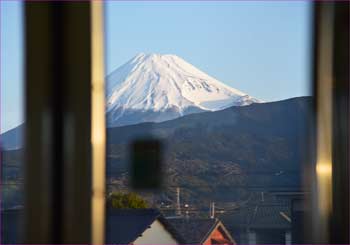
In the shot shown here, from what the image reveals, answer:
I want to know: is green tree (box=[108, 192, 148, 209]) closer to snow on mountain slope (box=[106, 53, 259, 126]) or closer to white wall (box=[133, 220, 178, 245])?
Answer: white wall (box=[133, 220, 178, 245])

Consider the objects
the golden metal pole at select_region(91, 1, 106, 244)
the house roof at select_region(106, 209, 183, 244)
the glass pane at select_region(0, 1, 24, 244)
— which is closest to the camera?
the golden metal pole at select_region(91, 1, 106, 244)

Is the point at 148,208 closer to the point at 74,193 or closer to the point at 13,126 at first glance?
the point at 74,193

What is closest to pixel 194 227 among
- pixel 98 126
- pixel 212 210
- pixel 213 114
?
pixel 212 210

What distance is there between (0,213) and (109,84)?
0.48 m

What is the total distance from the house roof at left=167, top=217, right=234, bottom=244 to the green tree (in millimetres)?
124

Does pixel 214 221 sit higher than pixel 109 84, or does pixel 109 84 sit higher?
pixel 109 84

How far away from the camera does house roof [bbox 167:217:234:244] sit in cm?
170

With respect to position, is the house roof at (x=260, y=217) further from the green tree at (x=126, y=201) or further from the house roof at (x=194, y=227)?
the green tree at (x=126, y=201)

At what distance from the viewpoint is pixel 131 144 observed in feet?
5.12

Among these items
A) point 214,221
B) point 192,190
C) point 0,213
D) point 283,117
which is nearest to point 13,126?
point 0,213

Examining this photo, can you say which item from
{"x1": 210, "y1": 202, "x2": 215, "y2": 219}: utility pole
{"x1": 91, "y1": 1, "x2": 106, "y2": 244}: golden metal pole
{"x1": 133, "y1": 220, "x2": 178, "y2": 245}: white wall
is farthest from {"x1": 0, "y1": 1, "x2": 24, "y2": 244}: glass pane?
{"x1": 210, "y1": 202, "x2": 215, "y2": 219}: utility pole

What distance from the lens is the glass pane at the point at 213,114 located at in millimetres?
1620

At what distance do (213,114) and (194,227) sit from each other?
347mm

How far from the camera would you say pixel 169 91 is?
1682 mm
